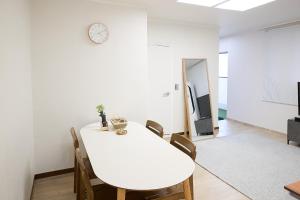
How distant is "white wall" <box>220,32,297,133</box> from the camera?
16.3 ft

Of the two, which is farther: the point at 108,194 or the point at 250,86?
the point at 250,86

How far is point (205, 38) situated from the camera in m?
4.80

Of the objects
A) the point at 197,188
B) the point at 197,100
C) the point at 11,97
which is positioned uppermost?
the point at 11,97

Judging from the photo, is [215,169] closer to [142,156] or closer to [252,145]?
[252,145]

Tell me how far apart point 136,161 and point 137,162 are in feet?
0.07

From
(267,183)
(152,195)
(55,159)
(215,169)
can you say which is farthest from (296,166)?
(55,159)

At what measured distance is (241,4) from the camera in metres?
3.22

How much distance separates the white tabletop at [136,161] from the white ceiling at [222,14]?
80.5 inches

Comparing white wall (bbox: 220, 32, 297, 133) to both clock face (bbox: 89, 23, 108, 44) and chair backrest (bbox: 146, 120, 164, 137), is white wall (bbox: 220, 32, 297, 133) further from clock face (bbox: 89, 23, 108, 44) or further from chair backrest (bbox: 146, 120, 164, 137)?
clock face (bbox: 89, 23, 108, 44)

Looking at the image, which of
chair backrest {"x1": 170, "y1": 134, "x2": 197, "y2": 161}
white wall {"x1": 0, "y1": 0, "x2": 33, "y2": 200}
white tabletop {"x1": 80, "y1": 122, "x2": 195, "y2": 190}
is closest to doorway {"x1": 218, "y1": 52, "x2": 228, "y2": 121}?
chair backrest {"x1": 170, "y1": 134, "x2": 197, "y2": 161}

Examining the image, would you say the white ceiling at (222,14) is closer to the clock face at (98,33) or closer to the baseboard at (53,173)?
the clock face at (98,33)

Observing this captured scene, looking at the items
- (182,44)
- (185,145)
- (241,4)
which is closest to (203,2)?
(241,4)

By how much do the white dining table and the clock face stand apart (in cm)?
139

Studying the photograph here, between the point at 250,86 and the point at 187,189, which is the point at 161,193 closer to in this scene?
the point at 187,189
